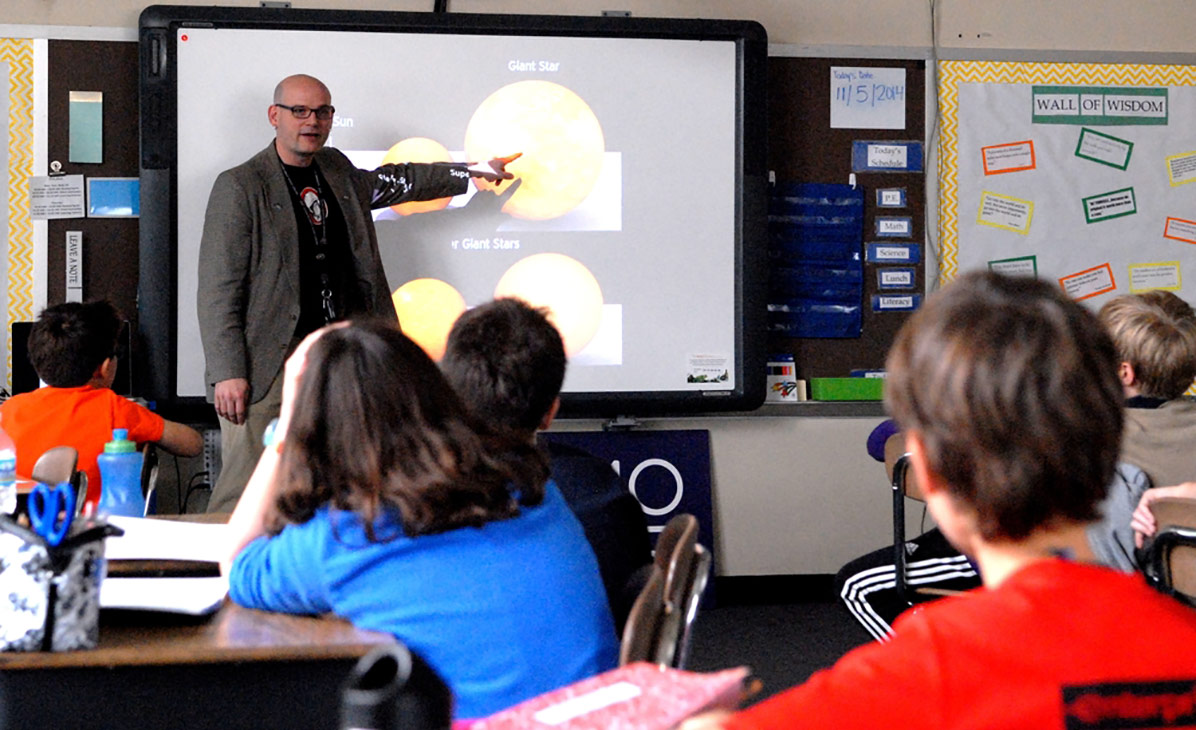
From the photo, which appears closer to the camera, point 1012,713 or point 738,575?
point 1012,713

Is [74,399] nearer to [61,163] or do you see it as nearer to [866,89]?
[61,163]

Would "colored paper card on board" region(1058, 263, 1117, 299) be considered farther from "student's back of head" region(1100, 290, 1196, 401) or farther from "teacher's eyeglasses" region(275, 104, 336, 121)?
"teacher's eyeglasses" region(275, 104, 336, 121)

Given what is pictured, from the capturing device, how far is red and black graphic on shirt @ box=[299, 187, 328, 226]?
3.70 metres

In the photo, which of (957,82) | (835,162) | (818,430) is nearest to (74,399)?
(818,430)

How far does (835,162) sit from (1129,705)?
3.75 meters

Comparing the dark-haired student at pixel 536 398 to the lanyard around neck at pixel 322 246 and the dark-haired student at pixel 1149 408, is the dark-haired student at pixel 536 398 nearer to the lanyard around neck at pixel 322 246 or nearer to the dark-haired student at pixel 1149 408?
the dark-haired student at pixel 1149 408

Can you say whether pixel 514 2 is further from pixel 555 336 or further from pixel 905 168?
pixel 555 336

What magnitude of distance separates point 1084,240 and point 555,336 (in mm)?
3206

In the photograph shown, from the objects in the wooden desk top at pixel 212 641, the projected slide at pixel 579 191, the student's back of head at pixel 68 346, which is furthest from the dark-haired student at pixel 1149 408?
the student's back of head at pixel 68 346

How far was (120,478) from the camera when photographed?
7.87 feet

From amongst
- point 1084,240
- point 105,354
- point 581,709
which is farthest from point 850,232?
point 581,709

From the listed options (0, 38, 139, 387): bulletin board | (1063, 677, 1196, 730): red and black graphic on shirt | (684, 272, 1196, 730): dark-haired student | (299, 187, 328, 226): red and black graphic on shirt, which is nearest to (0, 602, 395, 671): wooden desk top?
(684, 272, 1196, 730): dark-haired student

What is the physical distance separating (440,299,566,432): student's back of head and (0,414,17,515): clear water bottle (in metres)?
0.77

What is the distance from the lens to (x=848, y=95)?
4.38 metres
